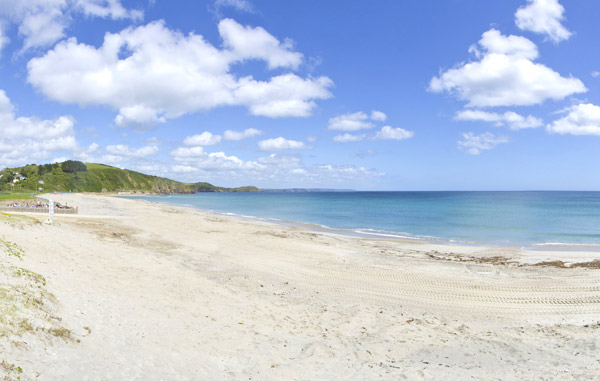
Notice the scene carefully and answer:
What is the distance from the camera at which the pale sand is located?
6.91 m

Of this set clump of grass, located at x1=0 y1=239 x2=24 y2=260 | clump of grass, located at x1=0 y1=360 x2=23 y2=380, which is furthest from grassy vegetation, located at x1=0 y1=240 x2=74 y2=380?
clump of grass, located at x1=0 y1=239 x2=24 y2=260

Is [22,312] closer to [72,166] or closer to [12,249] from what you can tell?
[12,249]

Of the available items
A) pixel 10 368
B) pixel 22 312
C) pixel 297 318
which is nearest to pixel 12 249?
pixel 22 312

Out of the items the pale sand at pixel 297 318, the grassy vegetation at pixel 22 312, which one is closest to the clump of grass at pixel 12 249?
the pale sand at pixel 297 318

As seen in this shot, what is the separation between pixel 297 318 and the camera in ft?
33.8

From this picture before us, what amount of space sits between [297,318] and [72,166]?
666 feet

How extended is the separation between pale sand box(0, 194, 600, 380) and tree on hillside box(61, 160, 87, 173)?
185m

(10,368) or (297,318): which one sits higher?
(10,368)

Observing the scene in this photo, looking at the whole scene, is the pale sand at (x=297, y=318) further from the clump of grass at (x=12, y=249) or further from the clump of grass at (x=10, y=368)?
the clump of grass at (x=12, y=249)

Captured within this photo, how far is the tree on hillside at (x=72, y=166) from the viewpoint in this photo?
172 m

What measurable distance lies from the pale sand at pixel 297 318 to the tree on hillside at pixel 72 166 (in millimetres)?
185096

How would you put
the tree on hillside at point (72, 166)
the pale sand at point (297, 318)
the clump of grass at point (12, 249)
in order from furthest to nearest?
the tree on hillside at point (72, 166) → the clump of grass at point (12, 249) → the pale sand at point (297, 318)

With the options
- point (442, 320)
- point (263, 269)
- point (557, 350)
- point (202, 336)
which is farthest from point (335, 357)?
point (263, 269)

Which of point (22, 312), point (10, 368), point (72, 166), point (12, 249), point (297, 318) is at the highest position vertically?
point (72, 166)
